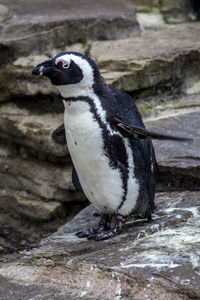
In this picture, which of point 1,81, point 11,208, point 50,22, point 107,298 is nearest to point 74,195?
point 11,208

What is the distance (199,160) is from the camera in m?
3.14

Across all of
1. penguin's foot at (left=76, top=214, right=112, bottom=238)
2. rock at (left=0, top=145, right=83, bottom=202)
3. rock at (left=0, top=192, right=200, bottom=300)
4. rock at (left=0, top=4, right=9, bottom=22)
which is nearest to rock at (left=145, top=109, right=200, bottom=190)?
rock at (left=0, top=192, right=200, bottom=300)

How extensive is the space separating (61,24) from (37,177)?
3.55 feet

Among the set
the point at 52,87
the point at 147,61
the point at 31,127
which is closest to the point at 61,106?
the point at 52,87

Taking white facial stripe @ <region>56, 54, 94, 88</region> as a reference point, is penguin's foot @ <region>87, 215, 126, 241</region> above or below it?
below

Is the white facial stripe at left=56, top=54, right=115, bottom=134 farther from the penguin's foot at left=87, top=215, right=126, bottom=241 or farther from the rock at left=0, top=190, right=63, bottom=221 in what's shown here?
the rock at left=0, top=190, right=63, bottom=221

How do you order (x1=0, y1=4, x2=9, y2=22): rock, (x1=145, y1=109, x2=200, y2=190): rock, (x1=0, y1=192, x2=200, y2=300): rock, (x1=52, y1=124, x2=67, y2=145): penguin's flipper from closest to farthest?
(x1=0, y1=192, x2=200, y2=300): rock
(x1=52, y1=124, x2=67, y2=145): penguin's flipper
(x1=145, y1=109, x2=200, y2=190): rock
(x1=0, y1=4, x2=9, y2=22): rock

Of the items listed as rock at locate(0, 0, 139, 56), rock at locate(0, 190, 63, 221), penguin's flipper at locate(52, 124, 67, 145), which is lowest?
rock at locate(0, 190, 63, 221)

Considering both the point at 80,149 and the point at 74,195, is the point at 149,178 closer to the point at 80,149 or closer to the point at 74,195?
the point at 80,149

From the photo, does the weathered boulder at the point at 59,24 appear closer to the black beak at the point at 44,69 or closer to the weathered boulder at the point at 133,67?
the weathered boulder at the point at 133,67

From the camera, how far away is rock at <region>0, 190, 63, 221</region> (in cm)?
393

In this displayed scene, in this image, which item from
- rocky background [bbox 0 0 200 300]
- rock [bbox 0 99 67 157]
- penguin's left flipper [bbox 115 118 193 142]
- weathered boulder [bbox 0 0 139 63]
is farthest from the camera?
weathered boulder [bbox 0 0 139 63]

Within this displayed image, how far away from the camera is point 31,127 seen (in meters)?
3.91

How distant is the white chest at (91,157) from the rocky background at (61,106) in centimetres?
19
